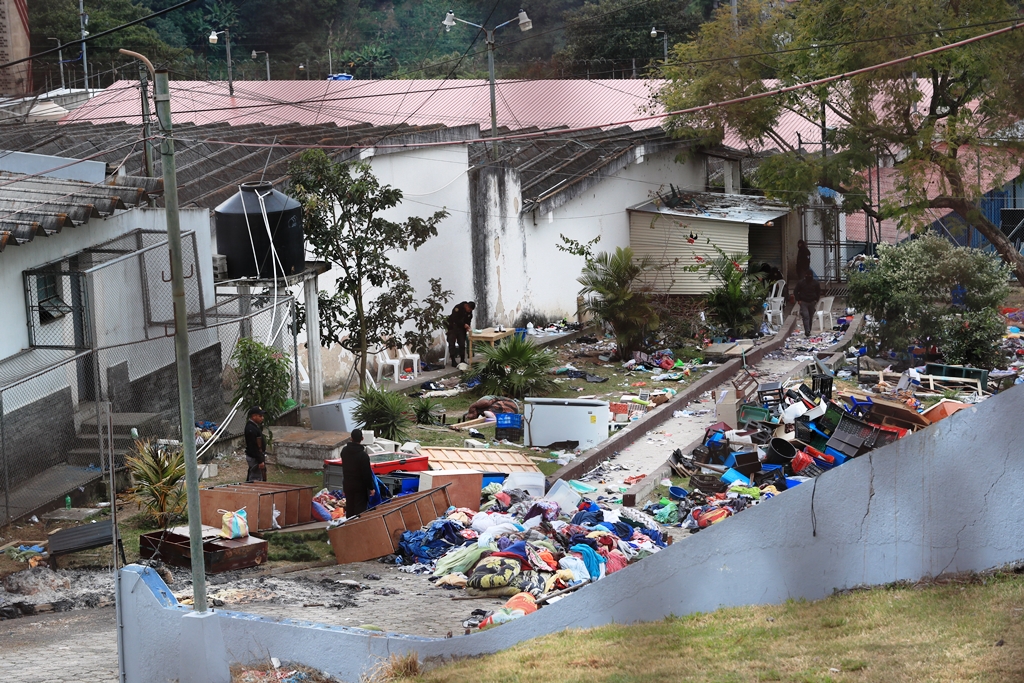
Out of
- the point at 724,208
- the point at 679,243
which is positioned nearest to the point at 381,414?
the point at 679,243

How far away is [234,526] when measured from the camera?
31.6 feet

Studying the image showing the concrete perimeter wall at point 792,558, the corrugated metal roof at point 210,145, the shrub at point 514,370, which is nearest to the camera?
the concrete perimeter wall at point 792,558

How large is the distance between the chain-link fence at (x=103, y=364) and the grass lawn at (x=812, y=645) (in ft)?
19.1

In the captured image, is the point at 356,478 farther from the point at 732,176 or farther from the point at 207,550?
the point at 732,176

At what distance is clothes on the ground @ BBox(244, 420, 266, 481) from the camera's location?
36.9 feet

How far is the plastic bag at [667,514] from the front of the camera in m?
10.9

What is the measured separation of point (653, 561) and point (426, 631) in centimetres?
204

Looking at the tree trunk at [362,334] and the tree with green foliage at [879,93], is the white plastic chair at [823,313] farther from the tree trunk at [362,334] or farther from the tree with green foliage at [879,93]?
the tree trunk at [362,334]

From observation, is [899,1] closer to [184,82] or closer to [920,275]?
[920,275]

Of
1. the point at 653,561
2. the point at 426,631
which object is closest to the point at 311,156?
the point at 426,631

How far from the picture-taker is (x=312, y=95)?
2639 centimetres

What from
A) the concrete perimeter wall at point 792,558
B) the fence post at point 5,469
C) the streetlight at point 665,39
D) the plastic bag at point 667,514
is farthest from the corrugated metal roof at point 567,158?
the concrete perimeter wall at point 792,558

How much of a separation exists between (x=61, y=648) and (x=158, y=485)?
284cm

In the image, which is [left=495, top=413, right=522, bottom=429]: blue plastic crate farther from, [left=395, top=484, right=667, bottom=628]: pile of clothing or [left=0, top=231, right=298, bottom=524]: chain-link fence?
[left=0, top=231, right=298, bottom=524]: chain-link fence
